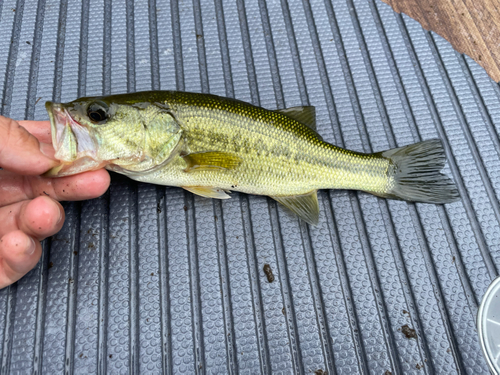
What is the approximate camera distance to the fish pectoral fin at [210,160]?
1776 millimetres

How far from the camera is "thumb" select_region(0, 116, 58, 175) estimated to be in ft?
4.86

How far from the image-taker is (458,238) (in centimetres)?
205

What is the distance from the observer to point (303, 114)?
2047mm

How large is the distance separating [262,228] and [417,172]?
3.24 ft

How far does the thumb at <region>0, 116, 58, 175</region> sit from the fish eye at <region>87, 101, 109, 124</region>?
0.24 m

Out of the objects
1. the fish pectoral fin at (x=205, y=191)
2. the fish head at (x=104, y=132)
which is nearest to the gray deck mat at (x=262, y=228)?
the fish pectoral fin at (x=205, y=191)

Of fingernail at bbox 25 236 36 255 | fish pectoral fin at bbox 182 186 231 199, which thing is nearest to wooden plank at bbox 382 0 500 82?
fish pectoral fin at bbox 182 186 231 199

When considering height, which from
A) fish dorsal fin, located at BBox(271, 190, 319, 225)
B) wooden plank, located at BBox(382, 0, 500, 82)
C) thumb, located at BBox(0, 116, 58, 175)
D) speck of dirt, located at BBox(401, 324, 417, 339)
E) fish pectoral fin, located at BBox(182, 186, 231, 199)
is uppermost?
wooden plank, located at BBox(382, 0, 500, 82)

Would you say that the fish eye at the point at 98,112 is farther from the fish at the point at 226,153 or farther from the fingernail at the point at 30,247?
the fingernail at the point at 30,247

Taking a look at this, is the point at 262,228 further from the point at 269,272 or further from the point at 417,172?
the point at 417,172

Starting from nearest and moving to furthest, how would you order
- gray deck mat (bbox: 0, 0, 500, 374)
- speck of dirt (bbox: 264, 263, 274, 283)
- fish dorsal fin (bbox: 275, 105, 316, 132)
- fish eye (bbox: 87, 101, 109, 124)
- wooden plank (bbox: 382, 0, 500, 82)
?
fish eye (bbox: 87, 101, 109, 124)
gray deck mat (bbox: 0, 0, 500, 374)
speck of dirt (bbox: 264, 263, 274, 283)
fish dorsal fin (bbox: 275, 105, 316, 132)
wooden plank (bbox: 382, 0, 500, 82)

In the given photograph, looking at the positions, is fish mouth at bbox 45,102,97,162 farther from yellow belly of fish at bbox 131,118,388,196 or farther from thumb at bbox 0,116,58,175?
yellow belly of fish at bbox 131,118,388,196

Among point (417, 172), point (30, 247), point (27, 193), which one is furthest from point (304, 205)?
point (27, 193)

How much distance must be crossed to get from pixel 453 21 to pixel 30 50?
333cm
